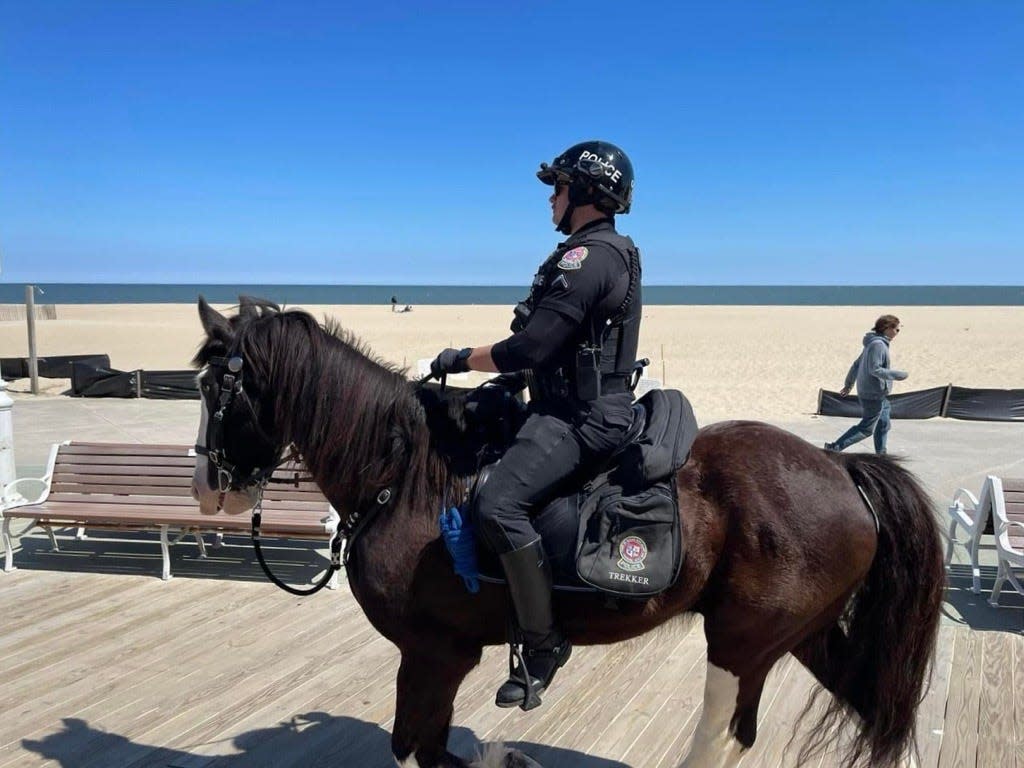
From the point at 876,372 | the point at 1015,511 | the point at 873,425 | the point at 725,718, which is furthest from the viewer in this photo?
the point at 873,425

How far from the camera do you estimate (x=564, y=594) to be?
9.59ft

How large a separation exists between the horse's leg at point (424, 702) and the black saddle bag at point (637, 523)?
68cm

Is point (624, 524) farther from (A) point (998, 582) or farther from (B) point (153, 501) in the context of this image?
(B) point (153, 501)

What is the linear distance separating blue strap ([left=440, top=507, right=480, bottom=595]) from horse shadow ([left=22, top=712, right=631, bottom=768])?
141 centimetres

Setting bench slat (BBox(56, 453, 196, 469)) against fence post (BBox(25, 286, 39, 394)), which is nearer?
bench slat (BBox(56, 453, 196, 469))

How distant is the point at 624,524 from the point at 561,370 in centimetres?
61

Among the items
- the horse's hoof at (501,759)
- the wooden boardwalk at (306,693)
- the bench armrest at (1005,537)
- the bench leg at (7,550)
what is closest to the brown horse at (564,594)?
the horse's hoof at (501,759)

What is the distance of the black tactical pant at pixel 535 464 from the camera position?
2.73m

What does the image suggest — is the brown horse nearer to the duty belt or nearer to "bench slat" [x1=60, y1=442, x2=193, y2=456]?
the duty belt

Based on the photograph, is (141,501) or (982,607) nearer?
(982,607)

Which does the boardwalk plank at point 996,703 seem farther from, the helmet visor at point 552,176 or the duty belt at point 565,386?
the helmet visor at point 552,176

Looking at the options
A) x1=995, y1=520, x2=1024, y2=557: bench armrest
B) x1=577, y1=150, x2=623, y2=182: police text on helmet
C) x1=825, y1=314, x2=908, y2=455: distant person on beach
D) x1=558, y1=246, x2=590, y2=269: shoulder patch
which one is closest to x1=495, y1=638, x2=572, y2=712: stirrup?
x1=558, y1=246, x2=590, y2=269: shoulder patch

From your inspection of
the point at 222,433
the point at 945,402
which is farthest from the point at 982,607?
the point at 945,402

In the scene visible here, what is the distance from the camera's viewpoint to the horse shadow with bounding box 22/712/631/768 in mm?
3828
